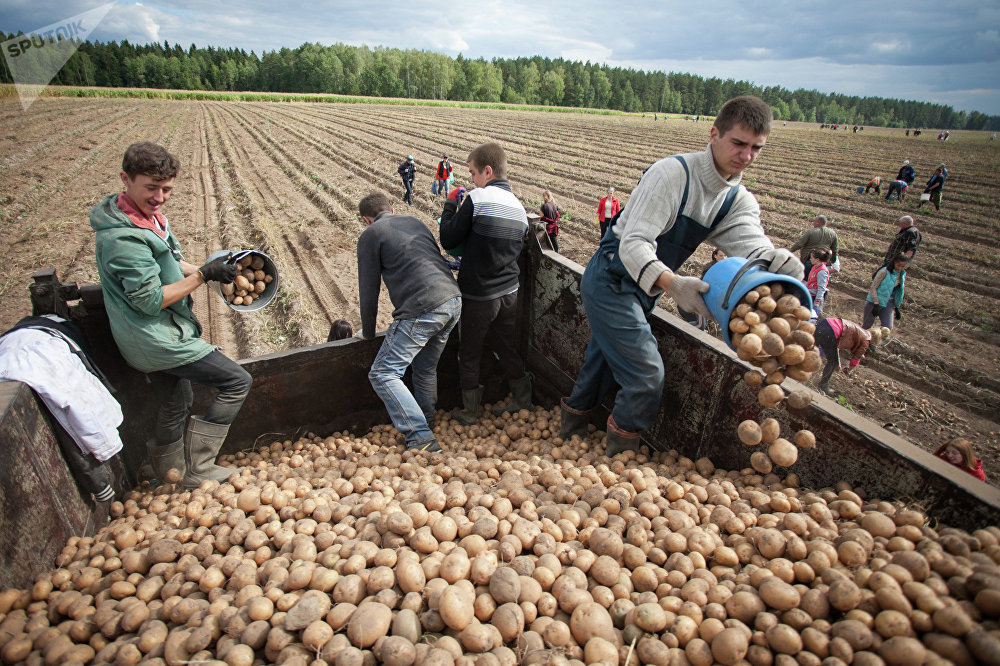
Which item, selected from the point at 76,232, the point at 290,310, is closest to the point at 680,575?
the point at 290,310

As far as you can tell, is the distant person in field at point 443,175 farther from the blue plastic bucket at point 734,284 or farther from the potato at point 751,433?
the potato at point 751,433

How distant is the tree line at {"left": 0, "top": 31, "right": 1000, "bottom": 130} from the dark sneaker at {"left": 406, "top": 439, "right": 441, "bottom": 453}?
77.7 metres

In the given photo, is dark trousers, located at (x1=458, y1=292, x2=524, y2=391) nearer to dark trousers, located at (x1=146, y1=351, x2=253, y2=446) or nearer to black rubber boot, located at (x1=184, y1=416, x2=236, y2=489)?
dark trousers, located at (x1=146, y1=351, x2=253, y2=446)

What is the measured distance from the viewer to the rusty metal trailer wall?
2029mm

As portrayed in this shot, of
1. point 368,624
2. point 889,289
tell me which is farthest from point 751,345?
point 889,289

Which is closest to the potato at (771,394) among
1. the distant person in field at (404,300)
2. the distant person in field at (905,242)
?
the distant person in field at (404,300)

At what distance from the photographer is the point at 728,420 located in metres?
2.77

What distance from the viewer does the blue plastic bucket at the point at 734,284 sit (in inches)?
89.0

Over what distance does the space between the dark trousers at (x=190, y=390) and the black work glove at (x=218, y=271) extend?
0.46 m

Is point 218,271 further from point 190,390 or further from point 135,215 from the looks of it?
point 190,390

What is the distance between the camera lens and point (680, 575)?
1.96 metres

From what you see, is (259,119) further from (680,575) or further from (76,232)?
(680,575)

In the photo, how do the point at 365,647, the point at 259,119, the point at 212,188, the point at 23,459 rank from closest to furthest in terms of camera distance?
the point at 365,647 → the point at 23,459 → the point at 212,188 → the point at 259,119

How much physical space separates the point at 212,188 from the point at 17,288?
7171mm
